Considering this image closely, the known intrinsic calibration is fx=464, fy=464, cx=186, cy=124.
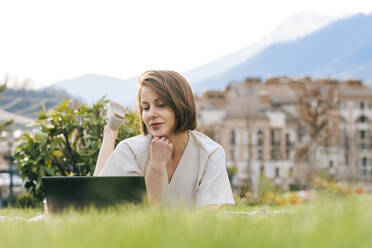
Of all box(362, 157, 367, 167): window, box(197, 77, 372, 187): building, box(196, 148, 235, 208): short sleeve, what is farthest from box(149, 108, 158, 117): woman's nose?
box(362, 157, 367, 167): window

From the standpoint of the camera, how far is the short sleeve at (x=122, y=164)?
9.49 ft

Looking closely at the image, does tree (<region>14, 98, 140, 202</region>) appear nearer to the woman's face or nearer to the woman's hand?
the woman's face

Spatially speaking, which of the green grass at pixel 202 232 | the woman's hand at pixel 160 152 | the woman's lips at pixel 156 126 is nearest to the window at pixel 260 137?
the woman's lips at pixel 156 126

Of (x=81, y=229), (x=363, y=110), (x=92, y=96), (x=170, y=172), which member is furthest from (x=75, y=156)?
(x=363, y=110)

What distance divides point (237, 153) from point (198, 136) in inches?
1925

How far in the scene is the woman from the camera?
9.45 ft

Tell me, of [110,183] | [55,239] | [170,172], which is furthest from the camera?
[170,172]

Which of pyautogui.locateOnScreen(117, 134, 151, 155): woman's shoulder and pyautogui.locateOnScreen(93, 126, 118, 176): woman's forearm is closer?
pyautogui.locateOnScreen(117, 134, 151, 155): woman's shoulder

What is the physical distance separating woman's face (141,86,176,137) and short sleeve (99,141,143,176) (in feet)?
0.68

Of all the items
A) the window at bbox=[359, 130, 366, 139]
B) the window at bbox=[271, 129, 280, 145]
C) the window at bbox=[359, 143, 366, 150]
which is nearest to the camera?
the window at bbox=[271, 129, 280, 145]

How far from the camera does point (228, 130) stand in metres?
50.4

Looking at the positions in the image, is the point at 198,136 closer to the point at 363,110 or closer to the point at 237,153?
the point at 237,153

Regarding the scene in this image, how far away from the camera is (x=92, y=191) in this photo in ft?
7.22

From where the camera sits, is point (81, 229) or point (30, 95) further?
point (30, 95)
